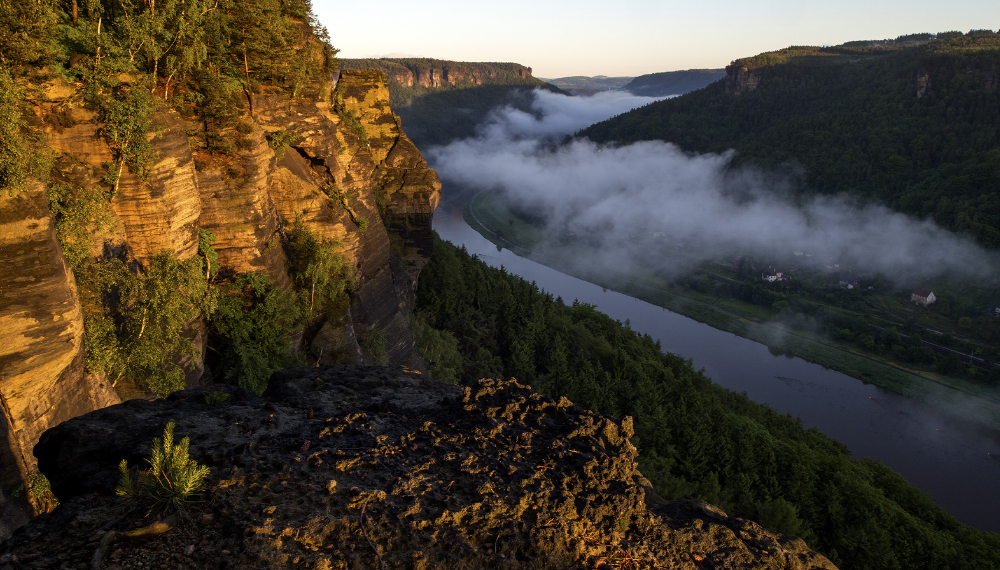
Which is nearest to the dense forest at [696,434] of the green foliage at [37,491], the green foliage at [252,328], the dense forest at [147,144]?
the green foliage at [252,328]

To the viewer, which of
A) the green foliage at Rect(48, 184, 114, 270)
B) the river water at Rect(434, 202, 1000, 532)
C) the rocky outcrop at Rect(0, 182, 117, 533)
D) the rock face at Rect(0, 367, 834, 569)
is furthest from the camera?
the river water at Rect(434, 202, 1000, 532)

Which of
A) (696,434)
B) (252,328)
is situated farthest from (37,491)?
(696,434)

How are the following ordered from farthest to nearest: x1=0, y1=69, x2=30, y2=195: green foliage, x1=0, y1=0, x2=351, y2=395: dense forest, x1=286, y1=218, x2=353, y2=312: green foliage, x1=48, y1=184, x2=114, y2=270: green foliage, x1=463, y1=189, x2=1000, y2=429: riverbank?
x1=463, y1=189, x2=1000, y2=429: riverbank < x1=286, y1=218, x2=353, y2=312: green foliage < x1=48, y1=184, x2=114, y2=270: green foliage < x1=0, y1=0, x2=351, y2=395: dense forest < x1=0, y1=69, x2=30, y2=195: green foliage

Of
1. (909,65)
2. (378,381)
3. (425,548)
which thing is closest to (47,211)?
(378,381)

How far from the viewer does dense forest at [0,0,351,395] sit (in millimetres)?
10070

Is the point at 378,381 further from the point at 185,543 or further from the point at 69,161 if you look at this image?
the point at 69,161

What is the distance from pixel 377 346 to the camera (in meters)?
23.5

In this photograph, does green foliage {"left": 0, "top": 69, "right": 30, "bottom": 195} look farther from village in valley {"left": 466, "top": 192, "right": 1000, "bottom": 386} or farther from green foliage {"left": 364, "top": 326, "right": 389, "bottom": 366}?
village in valley {"left": 466, "top": 192, "right": 1000, "bottom": 386}

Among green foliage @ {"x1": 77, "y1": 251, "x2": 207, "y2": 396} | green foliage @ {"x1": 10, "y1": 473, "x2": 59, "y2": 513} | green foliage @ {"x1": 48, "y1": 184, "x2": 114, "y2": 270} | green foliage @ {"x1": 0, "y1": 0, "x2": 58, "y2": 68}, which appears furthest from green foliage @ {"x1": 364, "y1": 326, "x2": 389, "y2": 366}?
green foliage @ {"x1": 0, "y1": 0, "x2": 58, "y2": 68}

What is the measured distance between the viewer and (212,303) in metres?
14.2

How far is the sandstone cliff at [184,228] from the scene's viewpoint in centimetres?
876

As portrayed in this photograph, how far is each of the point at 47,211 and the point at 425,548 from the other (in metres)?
9.16

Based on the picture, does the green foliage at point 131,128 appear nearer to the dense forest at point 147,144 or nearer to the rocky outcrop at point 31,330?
the dense forest at point 147,144

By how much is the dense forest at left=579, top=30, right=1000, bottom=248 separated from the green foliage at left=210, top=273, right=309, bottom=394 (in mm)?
115877
